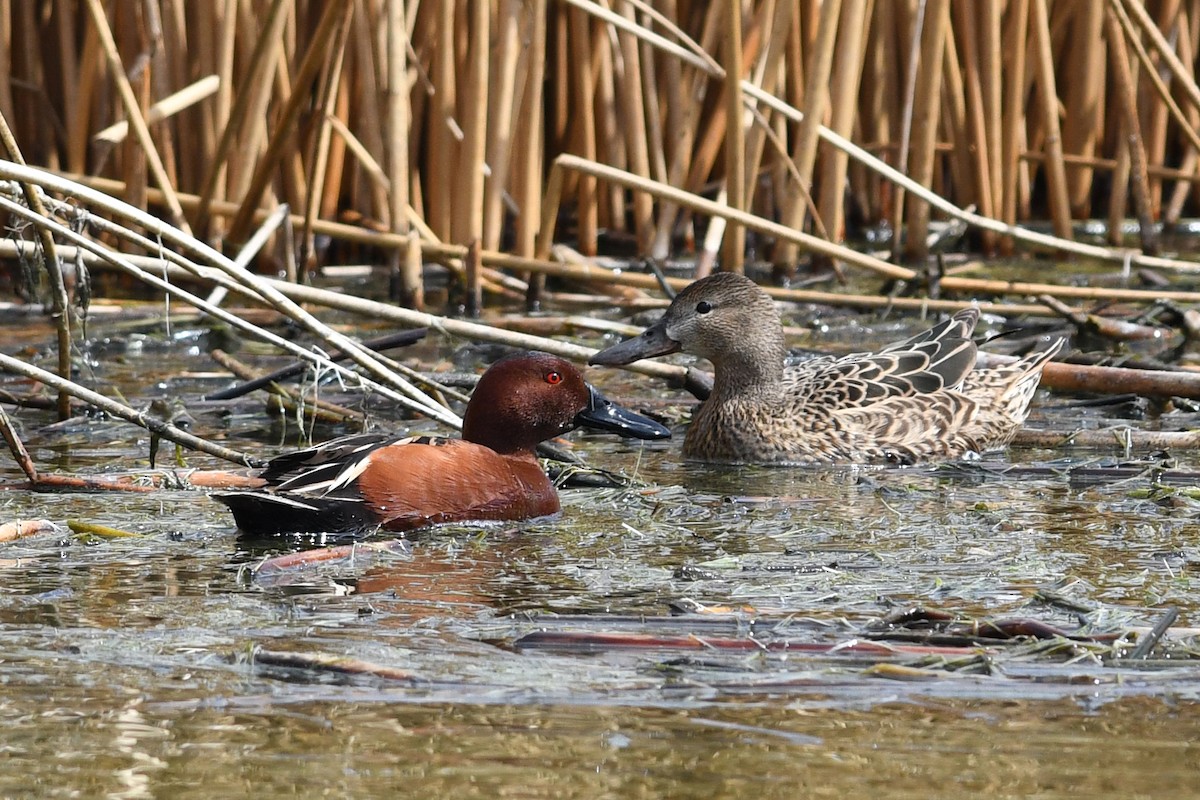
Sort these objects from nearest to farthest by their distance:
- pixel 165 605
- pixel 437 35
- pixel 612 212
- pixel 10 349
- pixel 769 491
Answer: pixel 165 605 < pixel 769 491 < pixel 10 349 < pixel 437 35 < pixel 612 212

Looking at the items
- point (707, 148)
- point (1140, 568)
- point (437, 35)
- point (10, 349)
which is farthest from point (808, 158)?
point (1140, 568)

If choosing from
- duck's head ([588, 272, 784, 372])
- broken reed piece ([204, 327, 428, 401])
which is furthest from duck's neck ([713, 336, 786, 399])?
broken reed piece ([204, 327, 428, 401])

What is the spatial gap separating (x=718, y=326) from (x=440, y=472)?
2.17 meters

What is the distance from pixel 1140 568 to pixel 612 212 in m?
6.58

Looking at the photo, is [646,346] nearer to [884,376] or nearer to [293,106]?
[884,376]

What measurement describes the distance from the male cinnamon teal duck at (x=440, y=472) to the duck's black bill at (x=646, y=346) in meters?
1.11

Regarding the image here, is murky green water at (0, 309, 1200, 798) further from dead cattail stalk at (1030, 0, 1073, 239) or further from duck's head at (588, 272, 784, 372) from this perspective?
dead cattail stalk at (1030, 0, 1073, 239)

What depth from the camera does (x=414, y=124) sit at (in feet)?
31.4

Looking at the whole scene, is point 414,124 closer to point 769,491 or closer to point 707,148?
point 707,148

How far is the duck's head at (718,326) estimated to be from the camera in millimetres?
6891

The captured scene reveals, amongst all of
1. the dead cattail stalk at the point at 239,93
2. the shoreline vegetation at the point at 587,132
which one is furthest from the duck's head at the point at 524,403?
the dead cattail stalk at the point at 239,93

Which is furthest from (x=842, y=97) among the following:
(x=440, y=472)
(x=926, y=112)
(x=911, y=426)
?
(x=440, y=472)

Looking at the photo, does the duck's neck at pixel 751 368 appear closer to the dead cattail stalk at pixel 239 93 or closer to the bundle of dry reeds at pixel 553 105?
the bundle of dry reeds at pixel 553 105

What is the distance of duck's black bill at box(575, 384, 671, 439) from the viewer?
221 inches
